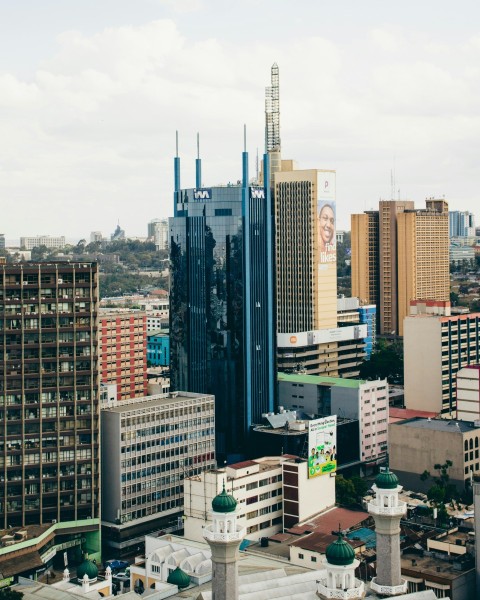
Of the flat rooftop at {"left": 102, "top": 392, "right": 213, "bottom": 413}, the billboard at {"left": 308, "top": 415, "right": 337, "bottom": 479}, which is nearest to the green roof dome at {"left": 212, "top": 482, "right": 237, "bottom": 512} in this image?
the billboard at {"left": 308, "top": 415, "right": 337, "bottom": 479}

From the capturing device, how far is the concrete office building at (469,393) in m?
136

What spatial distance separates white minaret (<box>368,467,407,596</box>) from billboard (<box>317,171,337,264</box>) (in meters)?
106

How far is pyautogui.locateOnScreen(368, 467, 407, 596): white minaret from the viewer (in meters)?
73.1

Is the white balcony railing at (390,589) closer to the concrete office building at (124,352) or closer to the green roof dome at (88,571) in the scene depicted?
the green roof dome at (88,571)

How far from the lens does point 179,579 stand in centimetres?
8094

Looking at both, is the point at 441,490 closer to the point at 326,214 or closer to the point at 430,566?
the point at 430,566

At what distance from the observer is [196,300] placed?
140 m

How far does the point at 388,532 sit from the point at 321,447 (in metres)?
44.3

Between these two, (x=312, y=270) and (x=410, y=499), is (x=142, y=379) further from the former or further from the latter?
(x=410, y=499)

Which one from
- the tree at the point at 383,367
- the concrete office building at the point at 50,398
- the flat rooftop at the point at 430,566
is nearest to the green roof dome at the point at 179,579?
the flat rooftop at the point at 430,566

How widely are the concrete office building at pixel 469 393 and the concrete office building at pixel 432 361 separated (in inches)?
986

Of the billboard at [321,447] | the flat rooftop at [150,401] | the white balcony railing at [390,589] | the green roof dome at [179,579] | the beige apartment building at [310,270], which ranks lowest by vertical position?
the green roof dome at [179,579]

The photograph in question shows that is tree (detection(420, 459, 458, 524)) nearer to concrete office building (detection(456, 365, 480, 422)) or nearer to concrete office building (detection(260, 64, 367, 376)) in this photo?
concrete office building (detection(456, 365, 480, 422))

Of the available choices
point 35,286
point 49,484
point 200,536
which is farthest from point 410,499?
point 35,286
